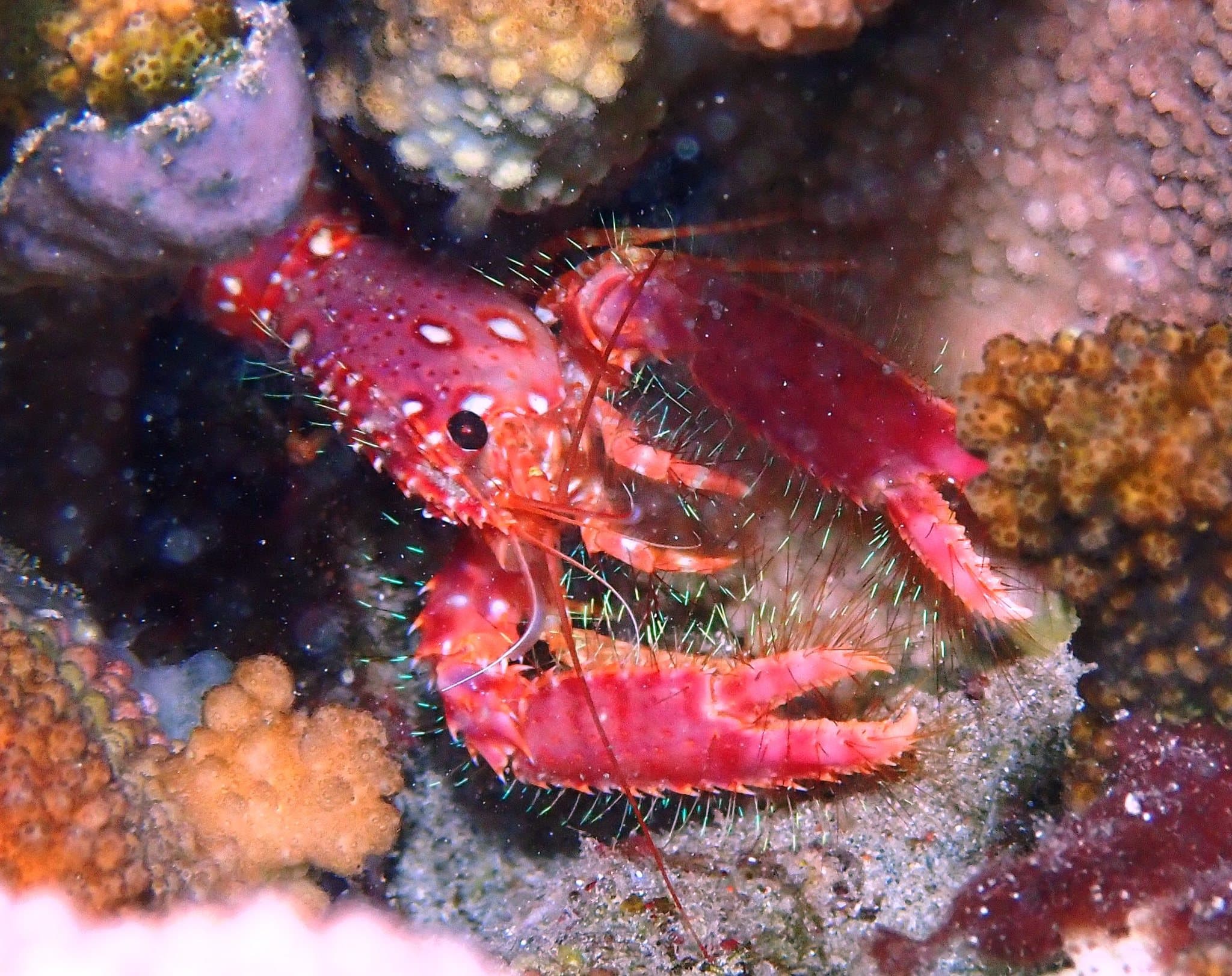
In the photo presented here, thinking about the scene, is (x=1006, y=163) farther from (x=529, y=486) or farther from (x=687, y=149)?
(x=529, y=486)

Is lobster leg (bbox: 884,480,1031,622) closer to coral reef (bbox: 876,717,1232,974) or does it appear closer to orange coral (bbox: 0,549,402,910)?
coral reef (bbox: 876,717,1232,974)

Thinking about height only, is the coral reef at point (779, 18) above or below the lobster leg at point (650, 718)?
above

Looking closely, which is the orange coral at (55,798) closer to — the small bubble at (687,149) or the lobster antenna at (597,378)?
the lobster antenna at (597,378)

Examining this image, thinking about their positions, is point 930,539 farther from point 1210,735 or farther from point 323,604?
point 323,604

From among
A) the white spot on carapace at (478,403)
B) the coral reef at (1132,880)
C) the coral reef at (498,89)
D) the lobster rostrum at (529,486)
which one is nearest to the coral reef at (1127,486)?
the coral reef at (1132,880)

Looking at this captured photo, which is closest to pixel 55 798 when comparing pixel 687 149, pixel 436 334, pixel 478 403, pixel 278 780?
pixel 278 780

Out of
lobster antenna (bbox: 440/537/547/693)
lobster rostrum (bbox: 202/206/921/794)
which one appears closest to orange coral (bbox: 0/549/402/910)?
lobster antenna (bbox: 440/537/547/693)

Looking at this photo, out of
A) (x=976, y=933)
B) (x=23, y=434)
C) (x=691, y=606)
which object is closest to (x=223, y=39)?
(x=23, y=434)
